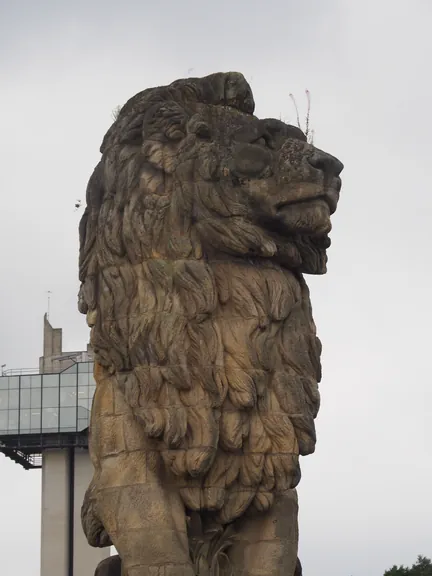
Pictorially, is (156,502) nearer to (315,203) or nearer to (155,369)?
(155,369)

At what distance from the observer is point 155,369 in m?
11.5

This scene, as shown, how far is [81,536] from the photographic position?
6850 centimetres

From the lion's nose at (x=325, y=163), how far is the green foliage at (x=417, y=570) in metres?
27.6

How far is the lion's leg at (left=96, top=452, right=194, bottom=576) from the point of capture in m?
11.2

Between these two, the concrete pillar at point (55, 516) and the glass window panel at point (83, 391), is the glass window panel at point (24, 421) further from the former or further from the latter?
the glass window panel at point (83, 391)

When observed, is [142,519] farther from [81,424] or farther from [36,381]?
[36,381]

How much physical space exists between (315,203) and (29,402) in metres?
61.8

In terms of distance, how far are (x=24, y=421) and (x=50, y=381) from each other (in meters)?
2.43

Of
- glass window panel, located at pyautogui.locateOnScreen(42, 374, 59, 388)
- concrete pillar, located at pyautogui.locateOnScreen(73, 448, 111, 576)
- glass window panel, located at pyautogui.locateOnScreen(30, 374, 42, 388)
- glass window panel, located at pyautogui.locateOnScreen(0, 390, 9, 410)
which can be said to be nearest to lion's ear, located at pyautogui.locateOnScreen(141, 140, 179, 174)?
concrete pillar, located at pyautogui.locateOnScreen(73, 448, 111, 576)

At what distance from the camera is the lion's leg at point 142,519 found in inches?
440

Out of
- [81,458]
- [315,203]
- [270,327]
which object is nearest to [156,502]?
[270,327]

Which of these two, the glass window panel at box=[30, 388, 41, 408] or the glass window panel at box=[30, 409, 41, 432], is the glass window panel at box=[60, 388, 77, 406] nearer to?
the glass window panel at box=[30, 388, 41, 408]

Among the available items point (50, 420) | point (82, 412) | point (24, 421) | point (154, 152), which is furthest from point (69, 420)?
point (154, 152)

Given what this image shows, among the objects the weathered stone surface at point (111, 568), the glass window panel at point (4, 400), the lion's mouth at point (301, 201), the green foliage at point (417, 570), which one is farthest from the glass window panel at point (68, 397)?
the lion's mouth at point (301, 201)
